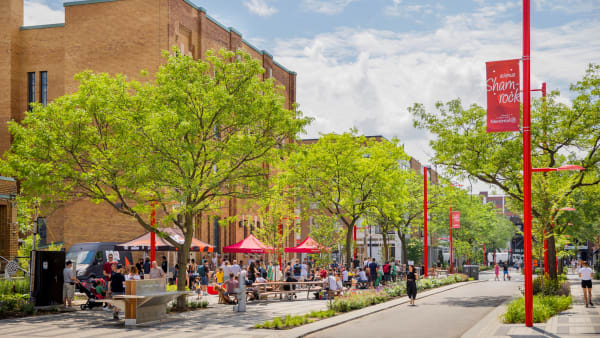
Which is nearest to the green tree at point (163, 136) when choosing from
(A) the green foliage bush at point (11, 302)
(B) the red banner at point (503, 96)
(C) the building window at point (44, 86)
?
(A) the green foliage bush at point (11, 302)

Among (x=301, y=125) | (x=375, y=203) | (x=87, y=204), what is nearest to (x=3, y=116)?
(x=87, y=204)

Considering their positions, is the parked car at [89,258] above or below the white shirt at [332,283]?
above

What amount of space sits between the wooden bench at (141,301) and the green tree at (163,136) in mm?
3473

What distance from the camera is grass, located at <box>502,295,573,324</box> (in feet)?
57.9

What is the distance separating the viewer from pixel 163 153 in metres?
21.9

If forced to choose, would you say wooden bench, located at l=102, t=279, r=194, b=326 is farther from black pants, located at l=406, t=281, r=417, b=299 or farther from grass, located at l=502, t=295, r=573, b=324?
black pants, located at l=406, t=281, r=417, b=299

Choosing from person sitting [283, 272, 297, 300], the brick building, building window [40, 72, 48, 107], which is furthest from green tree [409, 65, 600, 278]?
building window [40, 72, 48, 107]

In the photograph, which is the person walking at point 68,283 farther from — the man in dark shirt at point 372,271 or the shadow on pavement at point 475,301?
the man in dark shirt at point 372,271

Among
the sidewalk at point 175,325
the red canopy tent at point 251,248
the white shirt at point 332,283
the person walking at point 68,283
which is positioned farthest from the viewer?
the red canopy tent at point 251,248

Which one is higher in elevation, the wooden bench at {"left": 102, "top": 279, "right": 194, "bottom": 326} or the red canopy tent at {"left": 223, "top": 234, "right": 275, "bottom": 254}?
the red canopy tent at {"left": 223, "top": 234, "right": 275, "bottom": 254}

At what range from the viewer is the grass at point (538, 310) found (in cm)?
1766

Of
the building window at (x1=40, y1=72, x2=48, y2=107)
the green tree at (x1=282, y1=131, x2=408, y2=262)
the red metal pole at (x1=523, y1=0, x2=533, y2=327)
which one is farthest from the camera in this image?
the building window at (x1=40, y1=72, x2=48, y2=107)

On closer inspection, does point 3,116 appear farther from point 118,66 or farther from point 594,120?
point 594,120

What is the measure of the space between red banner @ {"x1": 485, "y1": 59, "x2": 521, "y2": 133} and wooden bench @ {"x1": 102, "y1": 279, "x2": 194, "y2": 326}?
10.2 metres
